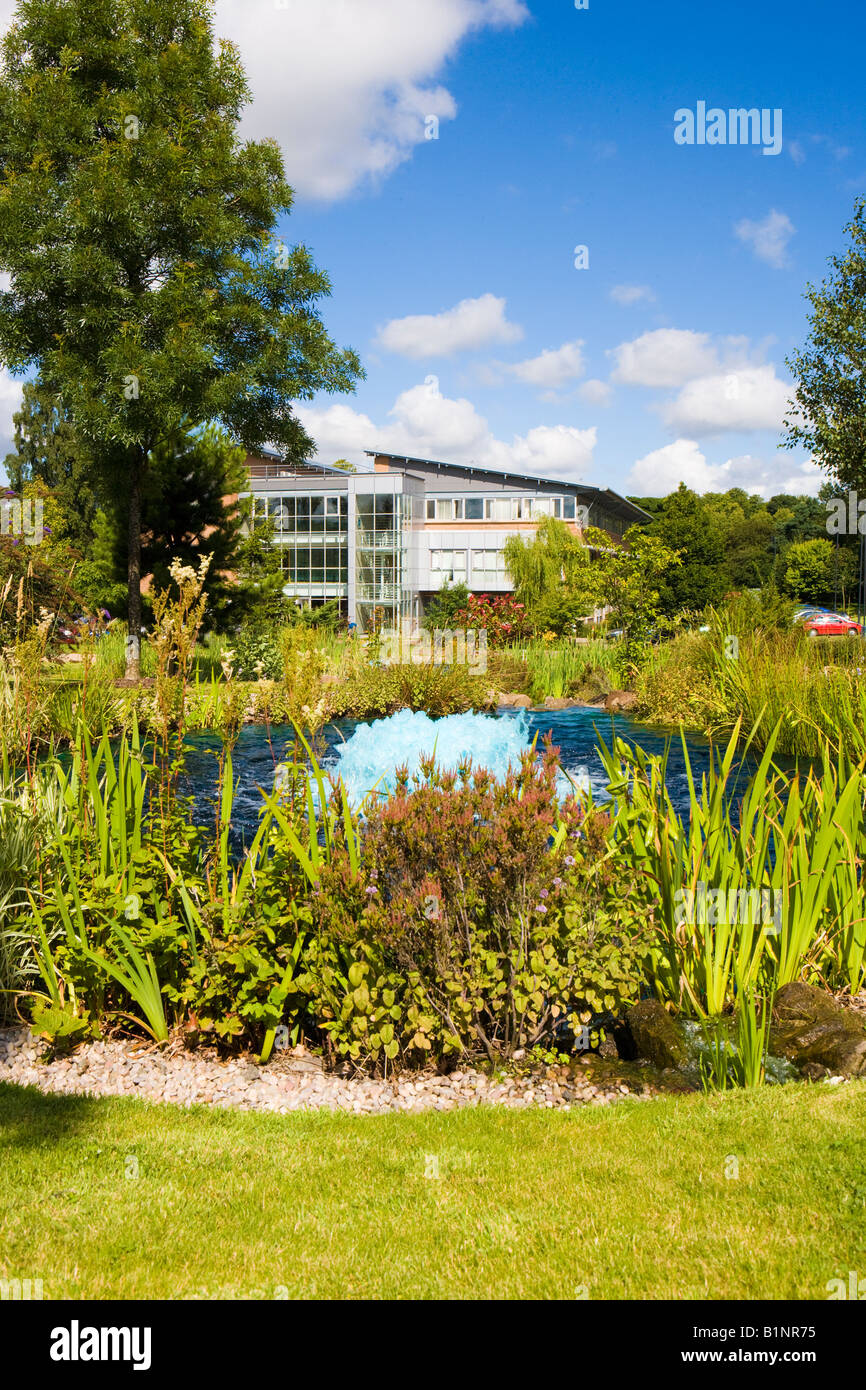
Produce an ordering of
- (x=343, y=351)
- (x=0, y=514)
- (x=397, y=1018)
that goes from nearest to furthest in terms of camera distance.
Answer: (x=397, y=1018) < (x=0, y=514) < (x=343, y=351)

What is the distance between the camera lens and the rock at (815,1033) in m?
4.06

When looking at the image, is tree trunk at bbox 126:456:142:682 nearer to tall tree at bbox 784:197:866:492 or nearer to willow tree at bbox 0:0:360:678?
willow tree at bbox 0:0:360:678

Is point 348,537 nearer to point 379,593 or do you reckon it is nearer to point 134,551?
point 379,593

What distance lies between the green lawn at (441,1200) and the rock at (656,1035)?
1.41 feet

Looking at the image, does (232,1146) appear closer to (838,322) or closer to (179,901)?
(179,901)

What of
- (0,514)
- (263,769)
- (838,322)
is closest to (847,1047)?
(263,769)

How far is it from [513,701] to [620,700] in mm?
1979

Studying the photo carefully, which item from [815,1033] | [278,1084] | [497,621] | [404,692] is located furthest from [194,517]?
[815,1033]

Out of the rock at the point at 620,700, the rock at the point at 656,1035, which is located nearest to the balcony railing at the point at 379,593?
the rock at the point at 620,700

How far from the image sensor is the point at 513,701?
1853 cm

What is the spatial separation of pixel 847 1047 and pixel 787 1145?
94 cm

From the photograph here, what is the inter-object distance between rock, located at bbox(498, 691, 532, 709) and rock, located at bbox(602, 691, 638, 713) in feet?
4.64

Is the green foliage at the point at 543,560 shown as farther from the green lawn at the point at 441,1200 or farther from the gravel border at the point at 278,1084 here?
the green lawn at the point at 441,1200
